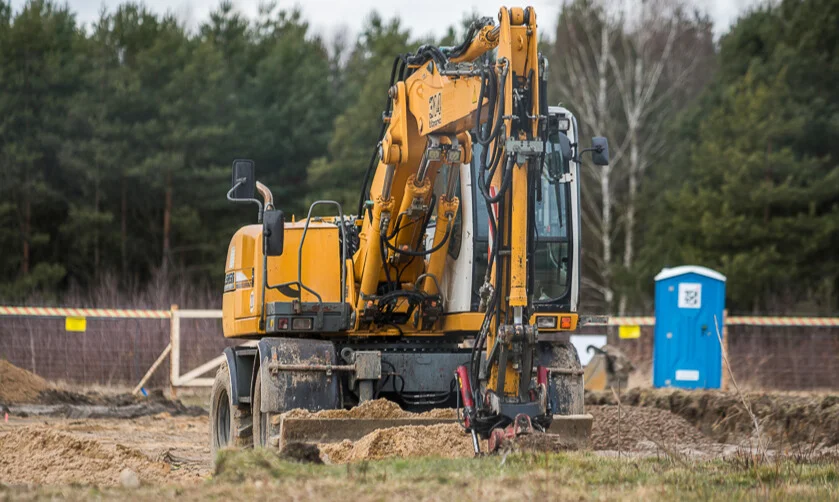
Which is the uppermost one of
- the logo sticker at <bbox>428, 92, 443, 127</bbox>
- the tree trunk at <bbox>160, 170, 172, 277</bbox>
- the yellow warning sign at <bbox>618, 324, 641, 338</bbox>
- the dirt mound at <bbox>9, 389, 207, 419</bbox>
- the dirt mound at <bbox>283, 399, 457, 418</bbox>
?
the tree trunk at <bbox>160, 170, 172, 277</bbox>

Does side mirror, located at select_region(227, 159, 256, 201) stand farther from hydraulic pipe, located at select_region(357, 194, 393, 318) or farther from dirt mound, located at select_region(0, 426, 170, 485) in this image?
dirt mound, located at select_region(0, 426, 170, 485)

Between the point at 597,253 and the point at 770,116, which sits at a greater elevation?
the point at 770,116

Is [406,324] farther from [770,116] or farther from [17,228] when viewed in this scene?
[17,228]

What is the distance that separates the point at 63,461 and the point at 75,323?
12.1 m

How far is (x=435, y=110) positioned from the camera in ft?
30.3

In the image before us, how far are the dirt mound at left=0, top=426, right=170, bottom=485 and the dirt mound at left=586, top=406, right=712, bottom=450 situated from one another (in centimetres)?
490

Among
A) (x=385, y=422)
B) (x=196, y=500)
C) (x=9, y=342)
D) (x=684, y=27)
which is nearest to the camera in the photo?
(x=196, y=500)

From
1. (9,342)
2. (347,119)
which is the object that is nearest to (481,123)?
(9,342)

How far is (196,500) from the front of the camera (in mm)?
6176

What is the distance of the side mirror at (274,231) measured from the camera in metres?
10.2

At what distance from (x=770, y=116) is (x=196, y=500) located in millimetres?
30641

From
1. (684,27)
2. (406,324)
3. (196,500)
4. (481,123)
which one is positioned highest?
(684,27)

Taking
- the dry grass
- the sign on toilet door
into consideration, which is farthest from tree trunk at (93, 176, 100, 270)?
the dry grass

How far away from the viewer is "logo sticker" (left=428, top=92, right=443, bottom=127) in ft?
30.0
